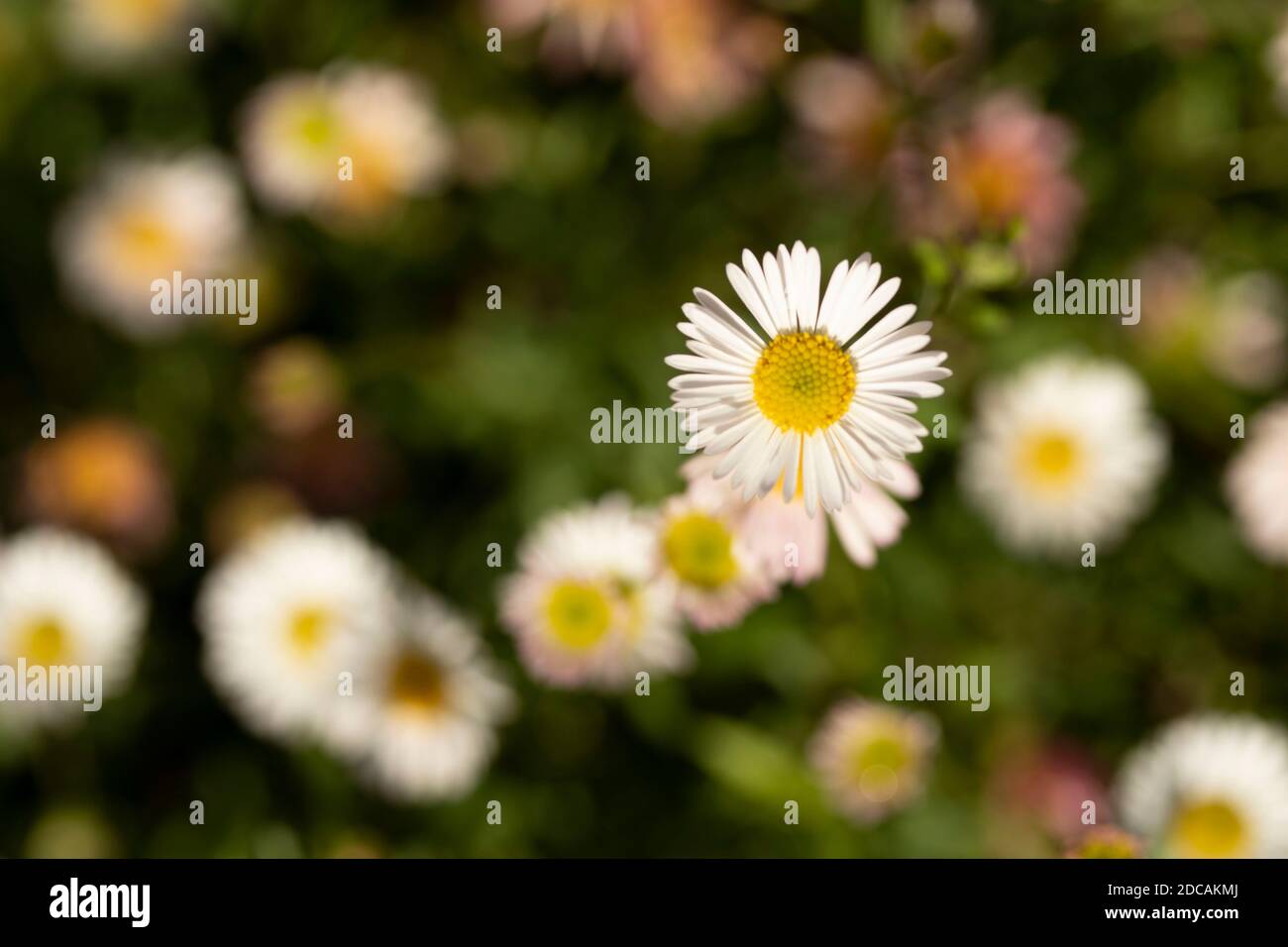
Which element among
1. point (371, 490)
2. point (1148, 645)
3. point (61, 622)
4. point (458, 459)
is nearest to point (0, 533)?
point (61, 622)

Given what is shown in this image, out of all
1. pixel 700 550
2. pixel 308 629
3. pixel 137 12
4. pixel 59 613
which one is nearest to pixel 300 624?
pixel 308 629

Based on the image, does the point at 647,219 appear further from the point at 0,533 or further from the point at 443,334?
the point at 0,533

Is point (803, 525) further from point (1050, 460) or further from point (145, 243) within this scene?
point (145, 243)

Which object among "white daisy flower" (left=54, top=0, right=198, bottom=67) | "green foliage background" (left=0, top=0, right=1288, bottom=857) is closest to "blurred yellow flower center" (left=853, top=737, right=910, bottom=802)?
"green foliage background" (left=0, top=0, right=1288, bottom=857)

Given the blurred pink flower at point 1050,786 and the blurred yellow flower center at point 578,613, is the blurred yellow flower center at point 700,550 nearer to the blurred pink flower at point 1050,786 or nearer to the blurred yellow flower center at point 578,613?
the blurred yellow flower center at point 578,613

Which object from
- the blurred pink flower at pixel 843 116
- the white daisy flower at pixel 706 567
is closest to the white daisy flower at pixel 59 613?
the white daisy flower at pixel 706 567
